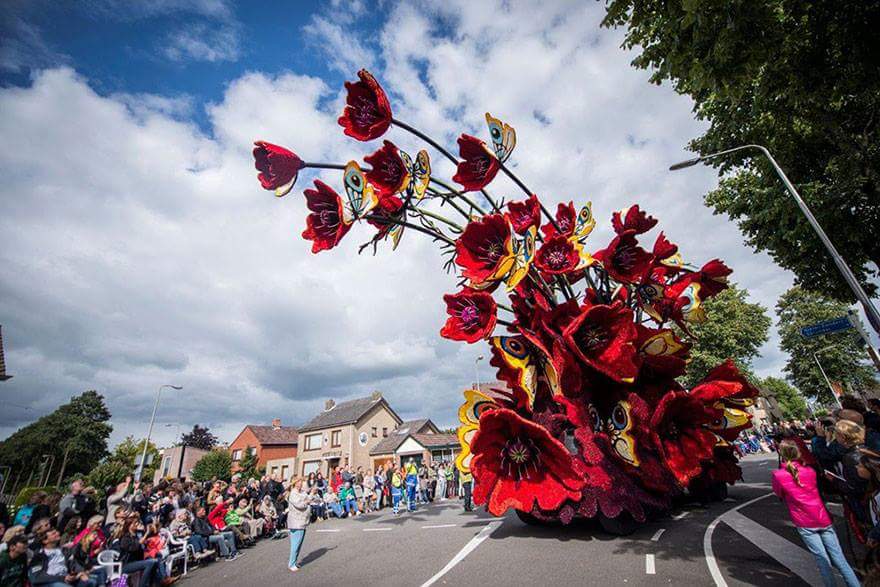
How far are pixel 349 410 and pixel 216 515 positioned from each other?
36893 millimetres

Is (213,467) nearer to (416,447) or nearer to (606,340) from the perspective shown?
(416,447)

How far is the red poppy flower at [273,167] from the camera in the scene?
756cm

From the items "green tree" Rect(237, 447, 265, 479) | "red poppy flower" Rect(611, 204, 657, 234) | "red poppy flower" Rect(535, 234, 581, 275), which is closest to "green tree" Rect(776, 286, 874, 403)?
"red poppy flower" Rect(611, 204, 657, 234)

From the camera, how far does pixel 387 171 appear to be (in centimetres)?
797

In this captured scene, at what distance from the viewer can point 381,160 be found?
26.1 ft

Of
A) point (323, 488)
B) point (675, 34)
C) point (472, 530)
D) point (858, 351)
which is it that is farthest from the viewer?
point (858, 351)

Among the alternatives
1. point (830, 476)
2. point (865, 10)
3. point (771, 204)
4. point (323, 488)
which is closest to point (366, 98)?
point (865, 10)

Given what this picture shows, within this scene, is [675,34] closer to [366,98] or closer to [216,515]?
[366,98]

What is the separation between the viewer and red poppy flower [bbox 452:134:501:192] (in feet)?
27.0

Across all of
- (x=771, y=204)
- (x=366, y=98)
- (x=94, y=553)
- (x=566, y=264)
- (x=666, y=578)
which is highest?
(x=366, y=98)

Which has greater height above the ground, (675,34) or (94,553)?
(675,34)

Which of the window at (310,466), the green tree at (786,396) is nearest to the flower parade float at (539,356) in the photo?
the window at (310,466)

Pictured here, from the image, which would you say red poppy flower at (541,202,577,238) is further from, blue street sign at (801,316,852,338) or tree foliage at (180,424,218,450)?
tree foliage at (180,424,218,450)

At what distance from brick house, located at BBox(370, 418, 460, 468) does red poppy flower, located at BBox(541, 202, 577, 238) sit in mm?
33283
